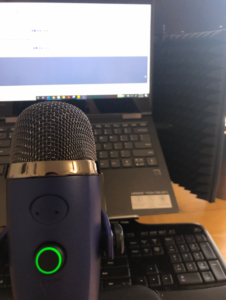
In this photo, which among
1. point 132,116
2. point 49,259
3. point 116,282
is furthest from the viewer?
point 132,116

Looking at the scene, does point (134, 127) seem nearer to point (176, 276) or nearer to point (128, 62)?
point (128, 62)

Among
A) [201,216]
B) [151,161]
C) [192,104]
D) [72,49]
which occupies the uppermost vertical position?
[72,49]

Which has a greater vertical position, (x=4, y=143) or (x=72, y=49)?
(x=72, y=49)

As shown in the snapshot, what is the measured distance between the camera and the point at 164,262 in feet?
1.14

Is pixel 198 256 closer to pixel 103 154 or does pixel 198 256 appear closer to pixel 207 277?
pixel 207 277

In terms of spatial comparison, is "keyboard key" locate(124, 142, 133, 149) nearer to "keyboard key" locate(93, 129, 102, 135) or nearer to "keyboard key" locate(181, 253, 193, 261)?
"keyboard key" locate(93, 129, 102, 135)

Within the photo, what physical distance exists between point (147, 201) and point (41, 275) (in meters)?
0.27

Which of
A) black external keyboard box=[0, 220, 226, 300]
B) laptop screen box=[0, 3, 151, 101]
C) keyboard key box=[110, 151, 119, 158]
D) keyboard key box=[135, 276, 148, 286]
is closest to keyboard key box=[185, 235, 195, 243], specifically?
black external keyboard box=[0, 220, 226, 300]

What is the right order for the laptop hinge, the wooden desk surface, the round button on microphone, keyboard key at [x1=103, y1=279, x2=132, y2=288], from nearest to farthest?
the round button on microphone < keyboard key at [x1=103, y1=279, x2=132, y2=288] < the wooden desk surface < the laptop hinge

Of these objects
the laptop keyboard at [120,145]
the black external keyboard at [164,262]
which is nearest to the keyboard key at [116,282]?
the black external keyboard at [164,262]

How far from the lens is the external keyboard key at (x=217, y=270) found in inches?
12.8

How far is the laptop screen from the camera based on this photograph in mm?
512

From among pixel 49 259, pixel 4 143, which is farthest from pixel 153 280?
pixel 4 143

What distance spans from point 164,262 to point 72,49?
450 millimetres
